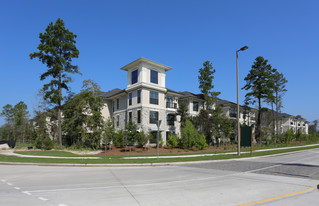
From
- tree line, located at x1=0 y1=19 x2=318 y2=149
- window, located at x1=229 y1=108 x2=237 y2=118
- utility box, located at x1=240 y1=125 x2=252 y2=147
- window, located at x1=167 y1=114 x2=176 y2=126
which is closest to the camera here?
utility box, located at x1=240 y1=125 x2=252 y2=147

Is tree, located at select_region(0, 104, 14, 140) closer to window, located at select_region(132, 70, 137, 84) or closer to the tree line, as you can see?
the tree line

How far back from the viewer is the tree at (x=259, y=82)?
36797 millimetres

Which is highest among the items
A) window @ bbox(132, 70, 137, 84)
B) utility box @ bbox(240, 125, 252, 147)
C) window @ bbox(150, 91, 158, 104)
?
window @ bbox(132, 70, 137, 84)

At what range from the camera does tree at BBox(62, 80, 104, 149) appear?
27.1 metres

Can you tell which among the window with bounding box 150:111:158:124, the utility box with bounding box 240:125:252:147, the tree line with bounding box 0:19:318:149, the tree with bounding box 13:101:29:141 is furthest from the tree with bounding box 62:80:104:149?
the tree with bounding box 13:101:29:141

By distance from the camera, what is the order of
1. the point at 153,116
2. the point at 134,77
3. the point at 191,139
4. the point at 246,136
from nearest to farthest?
the point at 246,136 → the point at 191,139 → the point at 153,116 → the point at 134,77

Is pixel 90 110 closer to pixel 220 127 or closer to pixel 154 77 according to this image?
pixel 154 77

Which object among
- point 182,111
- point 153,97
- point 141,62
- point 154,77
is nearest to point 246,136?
point 182,111

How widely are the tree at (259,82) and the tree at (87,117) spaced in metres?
27.8

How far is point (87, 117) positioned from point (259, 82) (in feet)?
99.7

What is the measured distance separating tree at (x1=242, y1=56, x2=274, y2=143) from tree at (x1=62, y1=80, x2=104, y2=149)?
91.1 feet

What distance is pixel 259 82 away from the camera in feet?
121

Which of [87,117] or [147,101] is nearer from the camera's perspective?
[87,117]

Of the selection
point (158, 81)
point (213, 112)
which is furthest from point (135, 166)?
point (213, 112)
